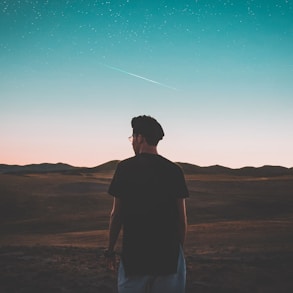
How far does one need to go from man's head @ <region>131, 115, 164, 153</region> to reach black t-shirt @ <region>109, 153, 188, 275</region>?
0.52ft

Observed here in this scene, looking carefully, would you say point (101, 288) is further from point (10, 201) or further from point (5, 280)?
point (10, 201)

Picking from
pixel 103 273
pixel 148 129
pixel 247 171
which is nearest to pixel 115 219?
pixel 148 129

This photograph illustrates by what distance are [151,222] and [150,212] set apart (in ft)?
0.24

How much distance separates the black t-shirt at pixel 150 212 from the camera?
2623mm

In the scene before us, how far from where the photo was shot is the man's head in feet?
9.30

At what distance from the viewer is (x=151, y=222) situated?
2623 mm

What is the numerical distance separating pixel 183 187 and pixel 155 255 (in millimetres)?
545

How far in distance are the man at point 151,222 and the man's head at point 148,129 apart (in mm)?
133

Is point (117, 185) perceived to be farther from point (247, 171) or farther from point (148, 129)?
point (247, 171)

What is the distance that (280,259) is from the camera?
8.56 metres

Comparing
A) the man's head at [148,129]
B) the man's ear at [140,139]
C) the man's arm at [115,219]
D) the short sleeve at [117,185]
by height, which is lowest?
the man's arm at [115,219]

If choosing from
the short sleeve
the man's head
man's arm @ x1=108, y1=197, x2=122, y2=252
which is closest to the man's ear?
the man's head

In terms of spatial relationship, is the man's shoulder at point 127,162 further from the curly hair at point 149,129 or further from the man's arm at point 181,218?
the man's arm at point 181,218

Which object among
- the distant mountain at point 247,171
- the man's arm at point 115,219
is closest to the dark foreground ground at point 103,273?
the man's arm at point 115,219
